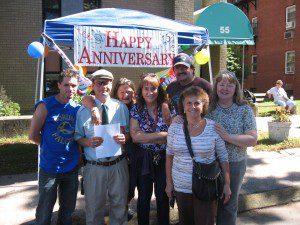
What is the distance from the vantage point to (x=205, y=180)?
2809 mm

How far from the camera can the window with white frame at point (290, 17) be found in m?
24.3

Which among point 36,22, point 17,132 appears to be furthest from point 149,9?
point 17,132

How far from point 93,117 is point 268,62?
88.0 ft

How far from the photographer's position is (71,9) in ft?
37.0

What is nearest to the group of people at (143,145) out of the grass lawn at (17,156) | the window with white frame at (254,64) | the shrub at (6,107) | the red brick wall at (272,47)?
the grass lawn at (17,156)

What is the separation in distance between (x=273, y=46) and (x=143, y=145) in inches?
1030

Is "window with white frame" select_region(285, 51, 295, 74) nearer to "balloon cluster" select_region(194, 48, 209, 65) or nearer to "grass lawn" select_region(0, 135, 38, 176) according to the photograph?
"balloon cluster" select_region(194, 48, 209, 65)

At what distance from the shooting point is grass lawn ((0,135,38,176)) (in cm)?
595

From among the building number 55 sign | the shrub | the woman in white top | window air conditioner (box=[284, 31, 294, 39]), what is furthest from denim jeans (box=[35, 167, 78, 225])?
window air conditioner (box=[284, 31, 294, 39])

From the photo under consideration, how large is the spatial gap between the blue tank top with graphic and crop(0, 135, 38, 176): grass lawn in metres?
3.04

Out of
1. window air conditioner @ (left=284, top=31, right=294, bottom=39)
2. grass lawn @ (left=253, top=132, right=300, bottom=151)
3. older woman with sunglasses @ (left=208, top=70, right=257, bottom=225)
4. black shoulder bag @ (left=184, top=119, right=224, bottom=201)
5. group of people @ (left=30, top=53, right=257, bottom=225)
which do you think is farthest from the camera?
window air conditioner @ (left=284, top=31, right=294, bottom=39)

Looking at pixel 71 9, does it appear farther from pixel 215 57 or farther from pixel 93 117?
pixel 93 117

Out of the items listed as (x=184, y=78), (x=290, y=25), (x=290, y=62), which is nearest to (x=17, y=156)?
(x=184, y=78)

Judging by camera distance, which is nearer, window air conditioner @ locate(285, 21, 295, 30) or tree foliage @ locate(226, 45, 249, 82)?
tree foliage @ locate(226, 45, 249, 82)
